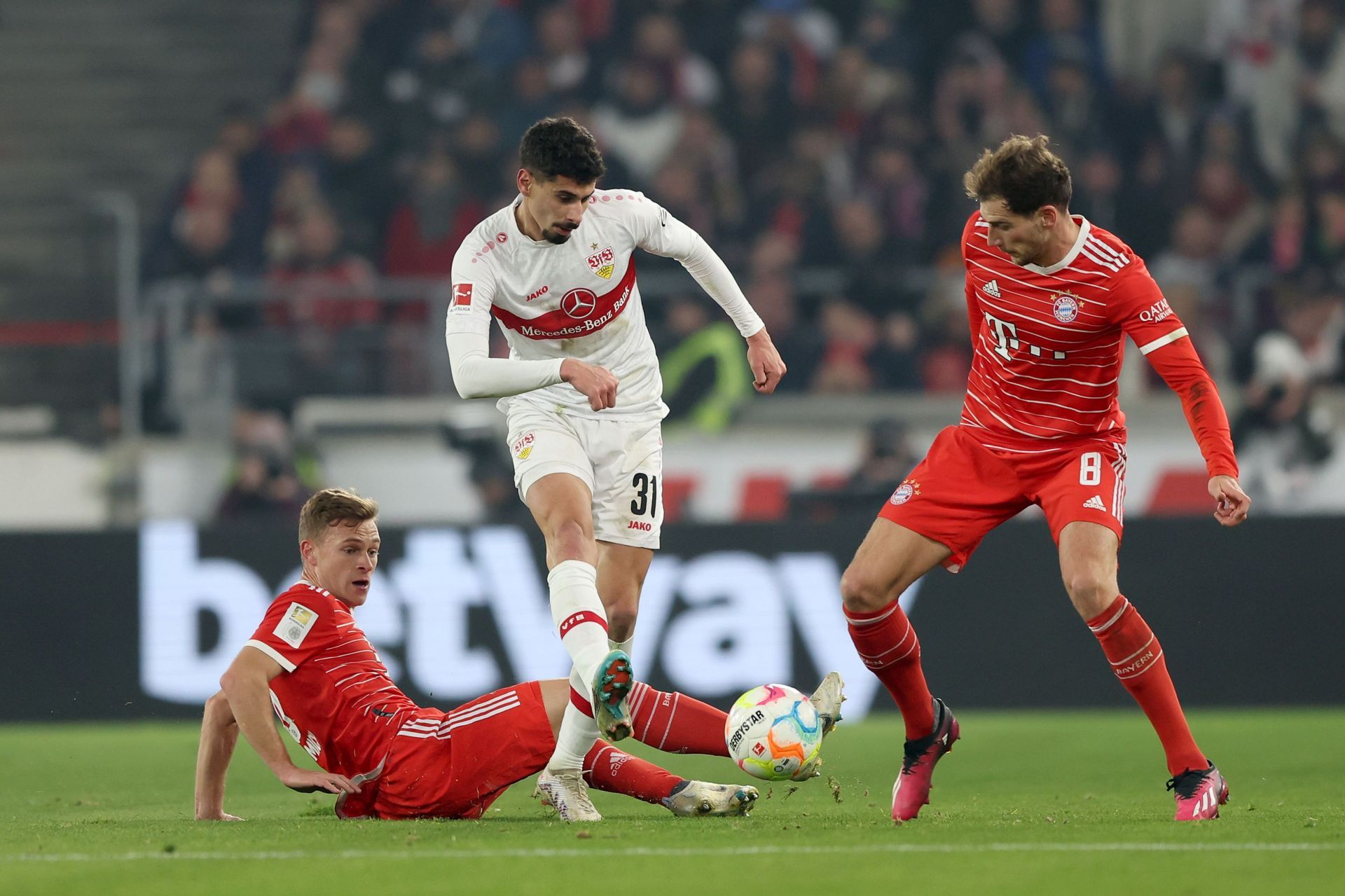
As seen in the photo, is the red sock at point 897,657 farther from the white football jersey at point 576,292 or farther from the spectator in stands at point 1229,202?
the spectator in stands at point 1229,202

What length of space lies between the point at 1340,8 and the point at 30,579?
10486 mm

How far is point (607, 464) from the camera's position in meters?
6.05

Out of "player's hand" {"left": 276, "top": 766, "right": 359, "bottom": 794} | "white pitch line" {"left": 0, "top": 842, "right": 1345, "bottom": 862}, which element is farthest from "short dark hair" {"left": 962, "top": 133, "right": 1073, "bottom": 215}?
"player's hand" {"left": 276, "top": 766, "right": 359, "bottom": 794}

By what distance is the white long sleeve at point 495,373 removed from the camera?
18.3 feet

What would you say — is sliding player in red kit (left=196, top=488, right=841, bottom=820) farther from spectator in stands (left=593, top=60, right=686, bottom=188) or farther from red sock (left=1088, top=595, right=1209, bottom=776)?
spectator in stands (left=593, top=60, right=686, bottom=188)

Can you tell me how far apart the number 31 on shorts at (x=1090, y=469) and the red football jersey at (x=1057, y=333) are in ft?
0.28

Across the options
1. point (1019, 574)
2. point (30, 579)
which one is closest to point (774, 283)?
point (1019, 574)

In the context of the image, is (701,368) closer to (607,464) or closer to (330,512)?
(607,464)

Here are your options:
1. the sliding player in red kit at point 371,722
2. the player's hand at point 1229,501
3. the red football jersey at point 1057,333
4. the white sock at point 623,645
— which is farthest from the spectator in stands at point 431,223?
the player's hand at point 1229,501

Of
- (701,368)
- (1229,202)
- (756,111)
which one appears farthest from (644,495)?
(1229,202)

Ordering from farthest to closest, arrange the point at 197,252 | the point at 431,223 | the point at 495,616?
the point at 431,223, the point at 197,252, the point at 495,616

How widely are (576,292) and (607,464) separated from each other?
1.91 ft

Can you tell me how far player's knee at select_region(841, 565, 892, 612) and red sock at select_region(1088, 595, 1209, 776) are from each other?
64 centimetres

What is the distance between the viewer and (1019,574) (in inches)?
397
